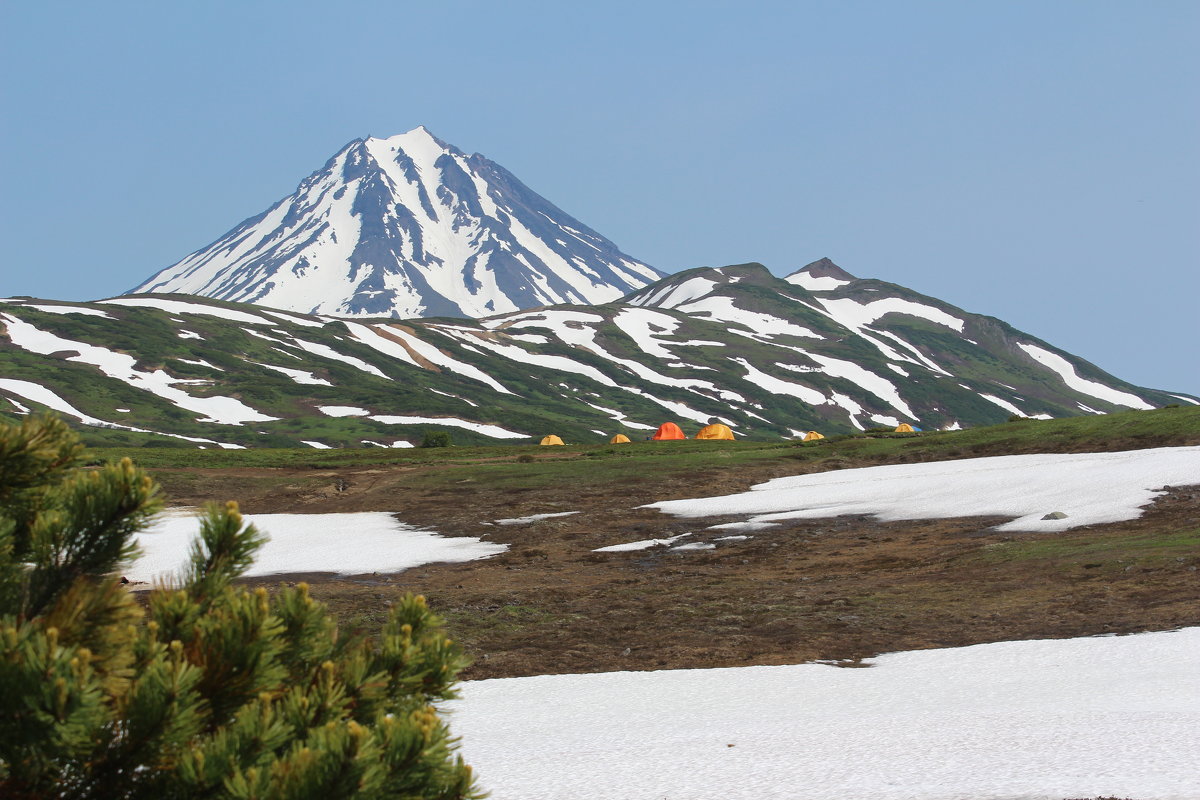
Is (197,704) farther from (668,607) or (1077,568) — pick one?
(1077,568)

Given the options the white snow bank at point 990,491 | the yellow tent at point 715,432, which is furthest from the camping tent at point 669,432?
the white snow bank at point 990,491

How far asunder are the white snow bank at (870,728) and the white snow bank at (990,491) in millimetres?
21237

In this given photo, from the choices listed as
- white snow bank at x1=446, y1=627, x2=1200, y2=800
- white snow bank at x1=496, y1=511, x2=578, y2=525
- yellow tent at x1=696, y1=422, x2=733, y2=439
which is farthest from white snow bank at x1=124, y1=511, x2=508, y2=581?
yellow tent at x1=696, y1=422, x2=733, y2=439

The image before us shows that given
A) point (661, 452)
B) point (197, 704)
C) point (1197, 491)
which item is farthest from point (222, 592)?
point (661, 452)

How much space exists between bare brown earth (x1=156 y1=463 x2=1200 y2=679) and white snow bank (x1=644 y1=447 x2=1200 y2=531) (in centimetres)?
186

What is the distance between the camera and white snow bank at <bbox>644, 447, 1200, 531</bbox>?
144 feet

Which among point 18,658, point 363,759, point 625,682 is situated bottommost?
point 625,682

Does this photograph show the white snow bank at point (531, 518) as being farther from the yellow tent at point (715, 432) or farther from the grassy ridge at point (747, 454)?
the yellow tent at point (715, 432)

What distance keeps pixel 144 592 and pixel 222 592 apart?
30.9 m

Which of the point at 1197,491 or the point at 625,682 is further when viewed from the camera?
the point at 1197,491

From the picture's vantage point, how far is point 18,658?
19.1 ft

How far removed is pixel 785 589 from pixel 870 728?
16.7m

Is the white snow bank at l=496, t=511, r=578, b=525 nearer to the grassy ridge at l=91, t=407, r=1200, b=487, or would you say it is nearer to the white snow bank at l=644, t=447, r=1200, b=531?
the white snow bank at l=644, t=447, r=1200, b=531

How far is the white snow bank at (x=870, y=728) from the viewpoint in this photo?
530 inches
